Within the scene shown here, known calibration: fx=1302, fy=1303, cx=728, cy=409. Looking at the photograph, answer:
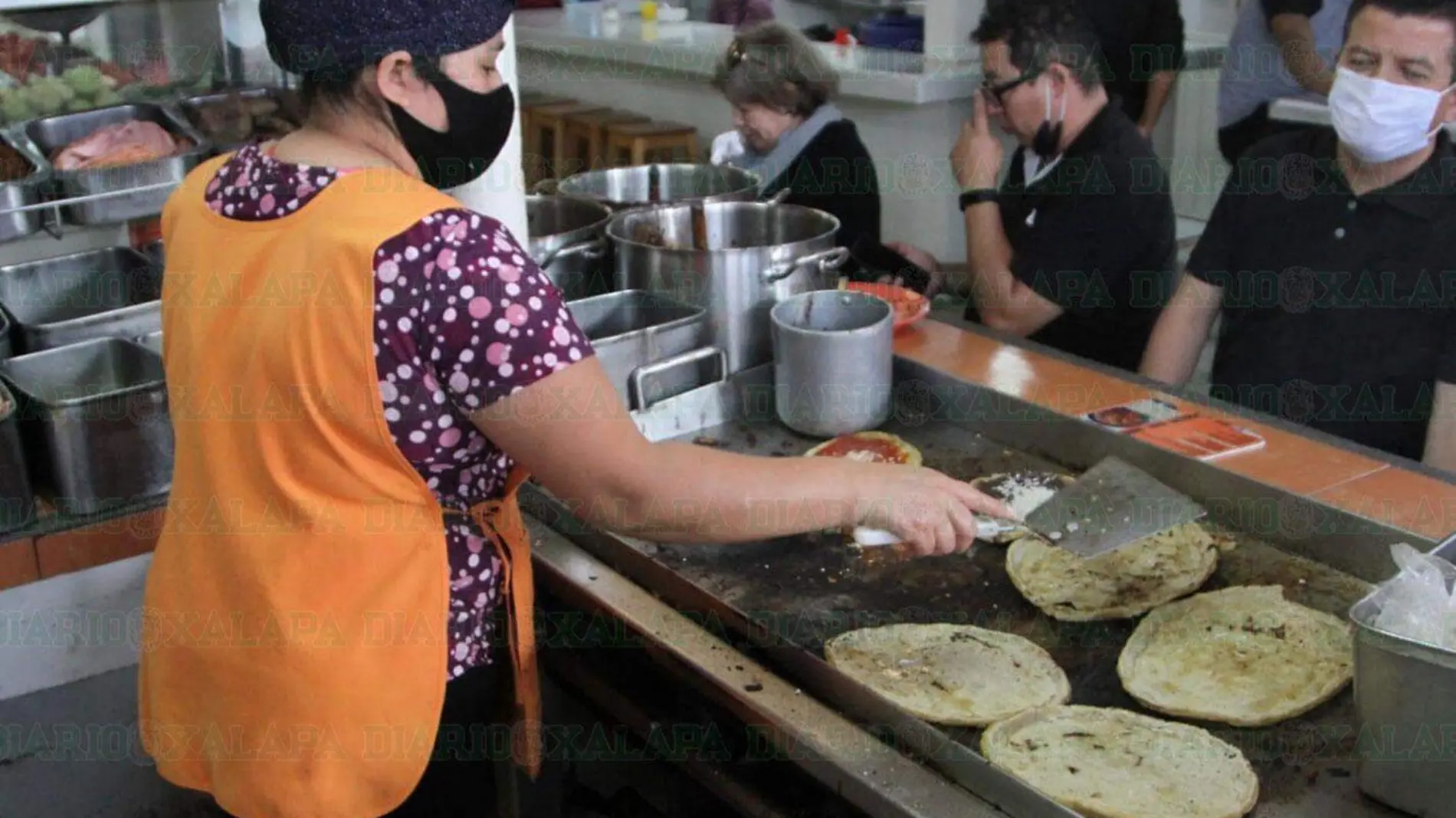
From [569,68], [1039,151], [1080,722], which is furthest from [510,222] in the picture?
[569,68]

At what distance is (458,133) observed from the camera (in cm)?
139

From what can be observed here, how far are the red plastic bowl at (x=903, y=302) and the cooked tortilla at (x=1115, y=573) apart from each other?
0.72 m

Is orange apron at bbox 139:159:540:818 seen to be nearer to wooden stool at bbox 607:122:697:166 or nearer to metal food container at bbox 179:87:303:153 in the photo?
metal food container at bbox 179:87:303:153

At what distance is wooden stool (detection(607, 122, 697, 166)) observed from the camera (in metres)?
5.54

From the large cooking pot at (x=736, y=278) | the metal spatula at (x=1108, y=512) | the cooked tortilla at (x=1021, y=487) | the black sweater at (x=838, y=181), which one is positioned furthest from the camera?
the black sweater at (x=838, y=181)

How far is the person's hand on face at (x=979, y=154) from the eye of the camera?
3.14 metres

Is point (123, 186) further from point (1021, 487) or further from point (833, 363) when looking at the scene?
point (1021, 487)

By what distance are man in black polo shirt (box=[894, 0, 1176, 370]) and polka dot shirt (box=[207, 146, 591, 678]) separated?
1.93m

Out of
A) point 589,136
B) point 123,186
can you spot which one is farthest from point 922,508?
point 589,136

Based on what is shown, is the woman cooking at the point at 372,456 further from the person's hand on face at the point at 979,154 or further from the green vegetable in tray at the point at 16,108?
the green vegetable in tray at the point at 16,108

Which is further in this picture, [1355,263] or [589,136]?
[589,136]

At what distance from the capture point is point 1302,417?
249cm

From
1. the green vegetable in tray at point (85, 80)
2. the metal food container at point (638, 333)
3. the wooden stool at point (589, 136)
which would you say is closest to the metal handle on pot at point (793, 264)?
the metal food container at point (638, 333)

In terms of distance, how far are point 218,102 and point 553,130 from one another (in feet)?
9.73
